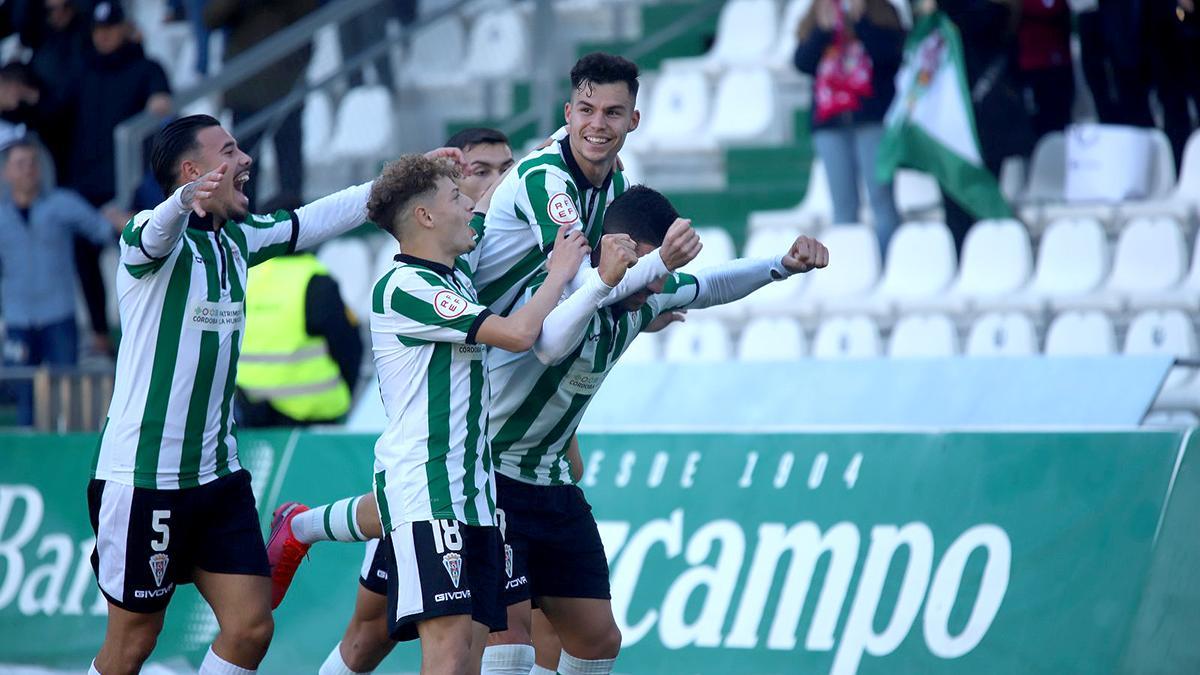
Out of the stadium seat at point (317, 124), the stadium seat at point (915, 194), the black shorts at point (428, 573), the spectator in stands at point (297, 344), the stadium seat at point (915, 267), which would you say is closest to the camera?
the black shorts at point (428, 573)

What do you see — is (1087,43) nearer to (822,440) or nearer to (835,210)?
(835,210)

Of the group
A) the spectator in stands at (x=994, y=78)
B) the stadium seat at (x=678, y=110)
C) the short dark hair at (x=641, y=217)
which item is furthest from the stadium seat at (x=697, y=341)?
the short dark hair at (x=641, y=217)

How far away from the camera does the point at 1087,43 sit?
10469mm

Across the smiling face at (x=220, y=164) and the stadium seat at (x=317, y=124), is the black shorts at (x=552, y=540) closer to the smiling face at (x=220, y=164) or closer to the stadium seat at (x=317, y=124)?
the smiling face at (x=220, y=164)

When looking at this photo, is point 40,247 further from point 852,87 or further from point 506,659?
point 506,659

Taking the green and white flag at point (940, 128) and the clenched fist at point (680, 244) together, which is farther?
the green and white flag at point (940, 128)

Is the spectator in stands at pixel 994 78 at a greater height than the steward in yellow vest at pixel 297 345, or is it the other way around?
the spectator in stands at pixel 994 78

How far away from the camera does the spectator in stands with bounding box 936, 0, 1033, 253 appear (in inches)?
417

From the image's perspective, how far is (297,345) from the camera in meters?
9.33

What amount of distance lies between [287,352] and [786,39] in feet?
18.0

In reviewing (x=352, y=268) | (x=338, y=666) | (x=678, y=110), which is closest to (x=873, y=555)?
(x=338, y=666)

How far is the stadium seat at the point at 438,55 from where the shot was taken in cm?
1355

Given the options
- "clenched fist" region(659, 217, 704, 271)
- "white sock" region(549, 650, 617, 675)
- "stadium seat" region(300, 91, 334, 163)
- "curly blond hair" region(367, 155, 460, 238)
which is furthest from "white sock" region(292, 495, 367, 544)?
"stadium seat" region(300, 91, 334, 163)

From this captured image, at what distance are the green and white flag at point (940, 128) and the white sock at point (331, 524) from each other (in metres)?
5.34
